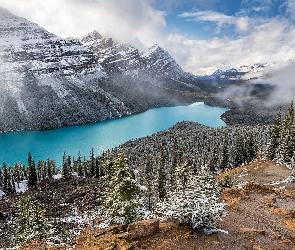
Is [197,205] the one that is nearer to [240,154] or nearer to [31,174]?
[240,154]

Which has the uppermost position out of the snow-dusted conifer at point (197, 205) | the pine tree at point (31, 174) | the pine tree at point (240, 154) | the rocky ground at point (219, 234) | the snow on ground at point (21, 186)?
the snow-dusted conifer at point (197, 205)

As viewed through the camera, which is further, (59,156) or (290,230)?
(59,156)

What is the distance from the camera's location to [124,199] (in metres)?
24.6

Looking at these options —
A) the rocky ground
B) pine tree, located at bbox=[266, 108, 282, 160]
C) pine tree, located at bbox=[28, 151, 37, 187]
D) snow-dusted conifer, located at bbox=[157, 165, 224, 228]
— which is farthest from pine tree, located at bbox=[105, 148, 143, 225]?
pine tree, located at bbox=[28, 151, 37, 187]

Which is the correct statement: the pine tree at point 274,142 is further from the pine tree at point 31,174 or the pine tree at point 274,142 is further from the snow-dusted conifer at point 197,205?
the pine tree at point 31,174

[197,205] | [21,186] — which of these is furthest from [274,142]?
[21,186]

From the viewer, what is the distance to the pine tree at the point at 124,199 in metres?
23.8

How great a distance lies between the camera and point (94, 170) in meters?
107

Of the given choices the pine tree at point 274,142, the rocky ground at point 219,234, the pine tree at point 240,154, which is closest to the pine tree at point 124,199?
the rocky ground at point 219,234

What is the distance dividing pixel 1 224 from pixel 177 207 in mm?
53240

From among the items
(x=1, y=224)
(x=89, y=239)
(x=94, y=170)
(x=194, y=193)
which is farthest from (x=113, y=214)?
(x=94, y=170)

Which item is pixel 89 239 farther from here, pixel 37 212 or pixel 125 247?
pixel 37 212

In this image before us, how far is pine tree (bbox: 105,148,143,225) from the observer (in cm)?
2380

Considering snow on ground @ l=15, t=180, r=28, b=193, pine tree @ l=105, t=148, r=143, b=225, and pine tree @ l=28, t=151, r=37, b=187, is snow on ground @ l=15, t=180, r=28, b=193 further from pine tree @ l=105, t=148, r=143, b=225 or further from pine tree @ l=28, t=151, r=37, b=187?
pine tree @ l=105, t=148, r=143, b=225
